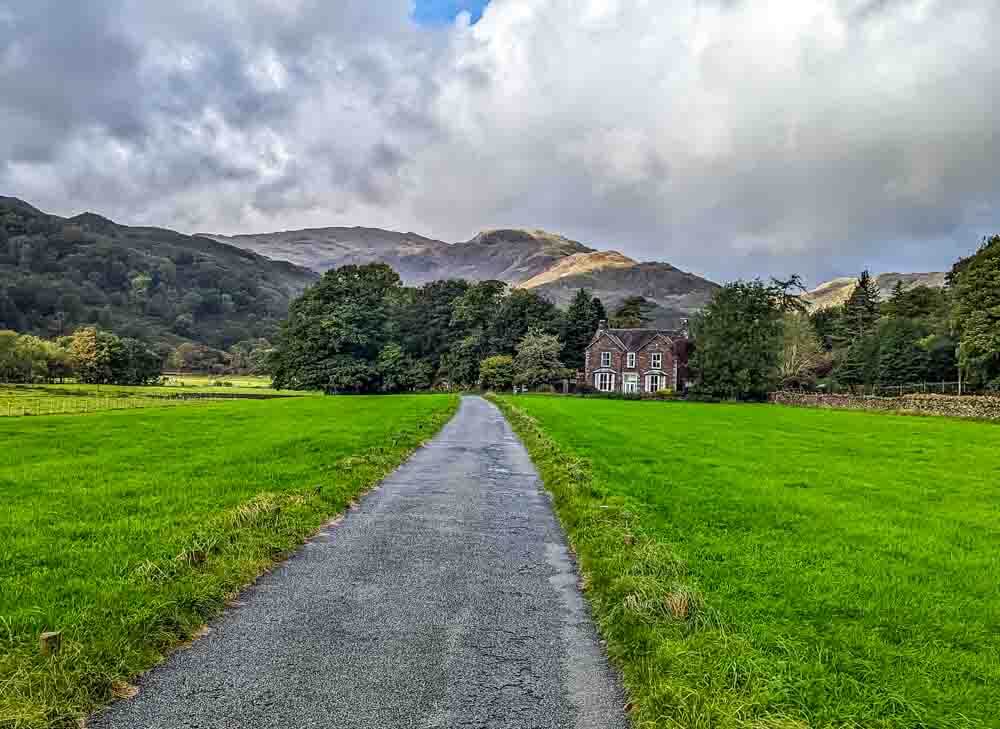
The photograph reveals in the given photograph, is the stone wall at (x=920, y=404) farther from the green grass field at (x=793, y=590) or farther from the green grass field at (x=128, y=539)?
the green grass field at (x=128, y=539)

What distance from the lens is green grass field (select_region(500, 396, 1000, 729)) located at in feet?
14.9

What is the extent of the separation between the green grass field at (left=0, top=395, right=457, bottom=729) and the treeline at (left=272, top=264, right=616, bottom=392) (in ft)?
209

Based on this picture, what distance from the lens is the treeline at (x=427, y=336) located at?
85.1 metres

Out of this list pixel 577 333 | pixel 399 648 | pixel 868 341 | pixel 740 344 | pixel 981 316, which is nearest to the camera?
pixel 399 648

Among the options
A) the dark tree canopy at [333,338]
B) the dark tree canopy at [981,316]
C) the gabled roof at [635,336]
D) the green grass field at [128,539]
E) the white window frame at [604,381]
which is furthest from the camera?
the white window frame at [604,381]

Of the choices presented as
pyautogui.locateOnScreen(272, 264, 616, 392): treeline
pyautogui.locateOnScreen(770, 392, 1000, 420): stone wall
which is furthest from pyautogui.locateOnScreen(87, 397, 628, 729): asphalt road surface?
pyautogui.locateOnScreen(272, 264, 616, 392): treeline

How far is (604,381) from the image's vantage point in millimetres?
94750

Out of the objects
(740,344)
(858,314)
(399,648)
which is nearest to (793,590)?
(399,648)

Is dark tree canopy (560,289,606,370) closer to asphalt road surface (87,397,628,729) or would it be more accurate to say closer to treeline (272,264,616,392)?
treeline (272,264,616,392)

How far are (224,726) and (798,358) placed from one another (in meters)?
108

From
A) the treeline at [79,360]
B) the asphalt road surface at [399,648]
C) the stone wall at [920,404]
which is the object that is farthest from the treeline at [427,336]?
the asphalt road surface at [399,648]

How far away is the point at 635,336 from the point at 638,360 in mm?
3933

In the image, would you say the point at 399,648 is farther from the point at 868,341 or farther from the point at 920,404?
the point at 868,341

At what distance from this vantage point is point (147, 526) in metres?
9.73
